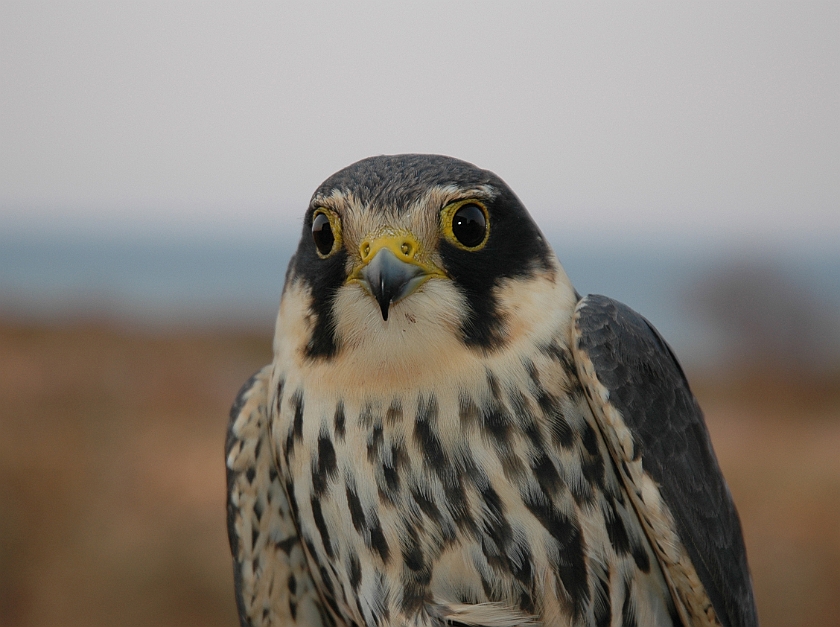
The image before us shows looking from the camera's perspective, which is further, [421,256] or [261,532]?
[261,532]

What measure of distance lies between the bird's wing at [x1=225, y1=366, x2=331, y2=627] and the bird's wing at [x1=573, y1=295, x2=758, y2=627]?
2.56 ft

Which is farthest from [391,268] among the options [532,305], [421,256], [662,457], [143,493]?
[143,493]

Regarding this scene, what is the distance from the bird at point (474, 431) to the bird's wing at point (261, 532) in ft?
0.63

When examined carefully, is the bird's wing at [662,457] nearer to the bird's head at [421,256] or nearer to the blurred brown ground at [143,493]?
the bird's head at [421,256]

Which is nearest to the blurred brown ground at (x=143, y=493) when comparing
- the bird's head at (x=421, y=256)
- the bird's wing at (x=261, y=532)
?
the bird's wing at (x=261, y=532)

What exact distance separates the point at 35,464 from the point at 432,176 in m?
4.65

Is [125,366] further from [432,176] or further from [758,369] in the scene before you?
[758,369]

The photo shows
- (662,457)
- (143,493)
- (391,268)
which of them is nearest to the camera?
(391,268)

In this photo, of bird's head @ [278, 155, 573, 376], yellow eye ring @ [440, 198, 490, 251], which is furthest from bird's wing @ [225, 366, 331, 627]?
yellow eye ring @ [440, 198, 490, 251]

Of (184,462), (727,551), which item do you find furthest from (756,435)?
(727,551)

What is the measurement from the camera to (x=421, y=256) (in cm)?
144

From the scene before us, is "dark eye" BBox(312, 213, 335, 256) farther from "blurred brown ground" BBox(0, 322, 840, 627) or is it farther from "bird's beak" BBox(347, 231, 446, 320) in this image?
"blurred brown ground" BBox(0, 322, 840, 627)

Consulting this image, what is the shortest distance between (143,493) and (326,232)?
13.3 ft

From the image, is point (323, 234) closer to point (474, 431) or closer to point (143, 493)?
point (474, 431)
